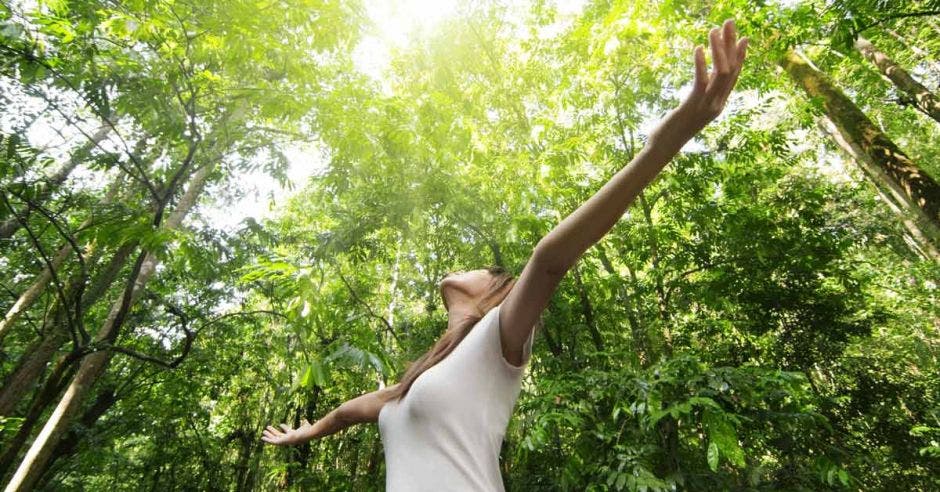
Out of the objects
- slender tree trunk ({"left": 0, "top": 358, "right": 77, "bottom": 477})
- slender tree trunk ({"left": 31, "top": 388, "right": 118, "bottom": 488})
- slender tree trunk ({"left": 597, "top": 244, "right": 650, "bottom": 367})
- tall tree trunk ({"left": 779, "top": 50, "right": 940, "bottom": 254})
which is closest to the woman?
slender tree trunk ({"left": 0, "top": 358, "right": 77, "bottom": 477})

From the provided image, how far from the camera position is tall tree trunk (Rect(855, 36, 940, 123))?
5.46 meters

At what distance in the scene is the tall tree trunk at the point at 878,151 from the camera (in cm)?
421

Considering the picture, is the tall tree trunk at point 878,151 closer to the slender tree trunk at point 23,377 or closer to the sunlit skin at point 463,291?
the sunlit skin at point 463,291

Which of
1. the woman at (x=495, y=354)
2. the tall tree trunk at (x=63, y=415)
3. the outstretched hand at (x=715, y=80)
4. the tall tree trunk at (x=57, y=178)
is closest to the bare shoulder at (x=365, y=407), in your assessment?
the woman at (x=495, y=354)

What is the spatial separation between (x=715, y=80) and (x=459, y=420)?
953 millimetres

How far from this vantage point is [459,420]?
3.44ft

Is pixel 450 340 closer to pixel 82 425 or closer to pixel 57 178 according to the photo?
pixel 82 425

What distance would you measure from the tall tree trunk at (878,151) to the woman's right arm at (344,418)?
5589mm

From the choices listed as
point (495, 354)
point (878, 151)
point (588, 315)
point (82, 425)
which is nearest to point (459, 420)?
point (495, 354)

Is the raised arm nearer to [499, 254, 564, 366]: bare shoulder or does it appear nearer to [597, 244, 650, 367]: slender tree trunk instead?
[499, 254, 564, 366]: bare shoulder

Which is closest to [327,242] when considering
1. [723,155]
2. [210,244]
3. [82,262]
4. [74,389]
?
[82,262]

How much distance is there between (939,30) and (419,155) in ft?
28.8

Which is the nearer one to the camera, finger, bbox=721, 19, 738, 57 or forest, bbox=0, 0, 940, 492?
finger, bbox=721, 19, 738, 57

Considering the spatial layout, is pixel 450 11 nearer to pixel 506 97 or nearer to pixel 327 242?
pixel 506 97
